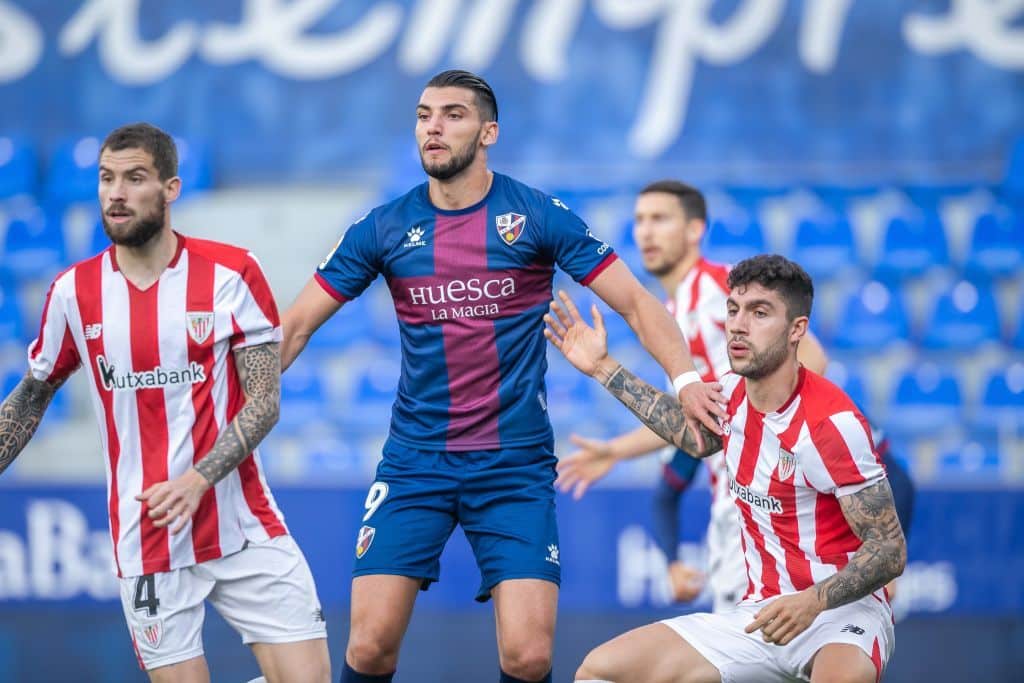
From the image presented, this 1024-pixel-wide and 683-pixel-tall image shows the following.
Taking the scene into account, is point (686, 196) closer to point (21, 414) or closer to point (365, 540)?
point (365, 540)

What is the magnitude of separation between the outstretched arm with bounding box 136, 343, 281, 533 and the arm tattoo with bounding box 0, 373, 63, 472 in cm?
43

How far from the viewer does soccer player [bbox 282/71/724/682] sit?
417 cm

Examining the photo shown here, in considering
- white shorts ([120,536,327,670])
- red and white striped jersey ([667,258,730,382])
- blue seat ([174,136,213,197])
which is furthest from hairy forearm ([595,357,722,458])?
blue seat ([174,136,213,197])

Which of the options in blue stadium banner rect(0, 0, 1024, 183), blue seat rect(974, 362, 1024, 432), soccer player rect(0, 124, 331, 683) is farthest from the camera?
blue stadium banner rect(0, 0, 1024, 183)

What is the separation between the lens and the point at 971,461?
8.92 meters

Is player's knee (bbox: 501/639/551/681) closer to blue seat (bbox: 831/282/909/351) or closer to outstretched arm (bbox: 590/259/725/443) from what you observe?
outstretched arm (bbox: 590/259/725/443)

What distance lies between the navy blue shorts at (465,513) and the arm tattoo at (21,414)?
1067 millimetres

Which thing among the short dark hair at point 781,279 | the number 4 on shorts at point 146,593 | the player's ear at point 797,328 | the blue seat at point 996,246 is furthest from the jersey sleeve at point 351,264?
the blue seat at point 996,246

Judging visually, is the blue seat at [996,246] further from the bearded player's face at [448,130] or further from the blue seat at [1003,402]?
the bearded player's face at [448,130]

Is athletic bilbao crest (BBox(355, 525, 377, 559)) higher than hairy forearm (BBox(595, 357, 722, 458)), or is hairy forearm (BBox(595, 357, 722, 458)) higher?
hairy forearm (BBox(595, 357, 722, 458))

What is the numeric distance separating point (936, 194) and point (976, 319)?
3.28ft

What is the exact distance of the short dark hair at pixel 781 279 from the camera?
4148mm

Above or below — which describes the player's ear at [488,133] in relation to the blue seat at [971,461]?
above

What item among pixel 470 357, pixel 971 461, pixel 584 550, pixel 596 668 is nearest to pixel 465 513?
pixel 470 357
